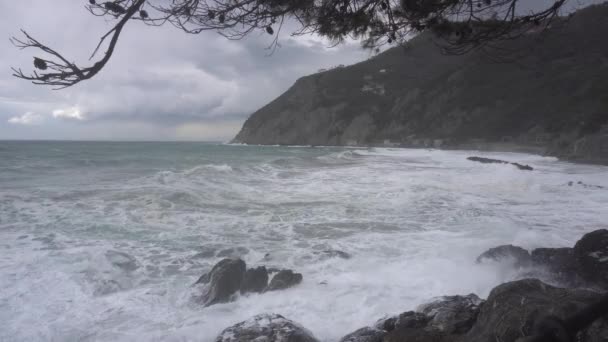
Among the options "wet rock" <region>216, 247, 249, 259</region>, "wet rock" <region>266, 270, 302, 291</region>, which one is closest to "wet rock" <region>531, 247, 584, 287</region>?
"wet rock" <region>266, 270, 302, 291</region>

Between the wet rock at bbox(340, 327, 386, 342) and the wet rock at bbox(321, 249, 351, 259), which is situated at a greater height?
the wet rock at bbox(340, 327, 386, 342)

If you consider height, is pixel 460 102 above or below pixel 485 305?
above

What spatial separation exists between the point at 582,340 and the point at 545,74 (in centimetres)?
6161

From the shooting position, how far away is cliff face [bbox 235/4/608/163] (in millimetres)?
39406

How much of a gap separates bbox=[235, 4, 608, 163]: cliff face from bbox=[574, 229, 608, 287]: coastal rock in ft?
10.4

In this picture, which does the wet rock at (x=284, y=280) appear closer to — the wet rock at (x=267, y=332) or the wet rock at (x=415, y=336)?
the wet rock at (x=267, y=332)

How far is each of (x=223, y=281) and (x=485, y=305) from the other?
360 cm

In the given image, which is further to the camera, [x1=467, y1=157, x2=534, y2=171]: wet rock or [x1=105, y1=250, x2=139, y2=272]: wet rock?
[x1=467, y1=157, x2=534, y2=171]: wet rock

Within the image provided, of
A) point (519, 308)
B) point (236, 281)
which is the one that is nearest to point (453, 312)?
point (519, 308)

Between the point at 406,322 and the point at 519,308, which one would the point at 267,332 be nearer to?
the point at 406,322

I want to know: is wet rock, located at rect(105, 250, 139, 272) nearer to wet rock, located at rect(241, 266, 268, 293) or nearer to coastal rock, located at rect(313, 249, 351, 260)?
wet rock, located at rect(241, 266, 268, 293)

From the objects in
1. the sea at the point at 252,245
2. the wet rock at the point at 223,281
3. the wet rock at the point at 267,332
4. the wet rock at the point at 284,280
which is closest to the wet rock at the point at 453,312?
the sea at the point at 252,245

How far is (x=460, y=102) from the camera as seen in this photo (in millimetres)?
62438

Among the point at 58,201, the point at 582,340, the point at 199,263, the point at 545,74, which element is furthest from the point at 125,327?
the point at 545,74
